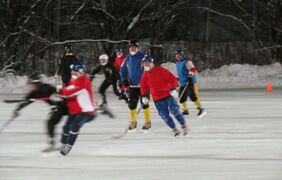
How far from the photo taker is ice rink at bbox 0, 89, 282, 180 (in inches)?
328

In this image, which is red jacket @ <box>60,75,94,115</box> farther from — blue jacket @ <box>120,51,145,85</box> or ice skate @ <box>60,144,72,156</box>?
blue jacket @ <box>120,51,145,85</box>

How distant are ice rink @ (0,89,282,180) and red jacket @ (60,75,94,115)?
26.3 inches

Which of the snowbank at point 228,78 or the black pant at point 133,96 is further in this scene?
the snowbank at point 228,78

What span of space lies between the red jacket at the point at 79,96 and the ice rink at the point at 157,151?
0.67 meters

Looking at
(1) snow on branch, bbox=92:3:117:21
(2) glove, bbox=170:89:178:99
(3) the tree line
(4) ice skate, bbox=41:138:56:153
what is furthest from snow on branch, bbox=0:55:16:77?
(4) ice skate, bbox=41:138:56:153

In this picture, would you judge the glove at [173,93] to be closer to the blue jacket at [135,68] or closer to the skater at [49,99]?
the blue jacket at [135,68]

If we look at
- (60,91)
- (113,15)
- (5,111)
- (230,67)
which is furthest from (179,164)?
(113,15)

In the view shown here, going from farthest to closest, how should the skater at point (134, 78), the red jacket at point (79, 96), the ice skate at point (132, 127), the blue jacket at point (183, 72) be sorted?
1. the blue jacket at point (183, 72)
2. the skater at point (134, 78)
3. the ice skate at point (132, 127)
4. the red jacket at point (79, 96)

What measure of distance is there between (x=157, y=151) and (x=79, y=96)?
57.8 inches

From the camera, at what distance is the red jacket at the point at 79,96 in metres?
9.50

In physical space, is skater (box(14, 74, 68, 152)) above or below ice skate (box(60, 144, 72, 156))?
above

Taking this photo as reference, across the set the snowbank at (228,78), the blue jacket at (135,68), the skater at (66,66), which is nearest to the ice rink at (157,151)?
the blue jacket at (135,68)

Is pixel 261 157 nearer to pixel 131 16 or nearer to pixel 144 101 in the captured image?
pixel 144 101

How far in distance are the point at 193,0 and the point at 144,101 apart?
20869 mm
